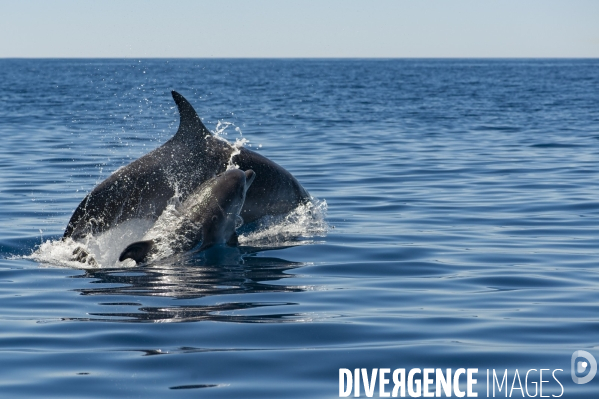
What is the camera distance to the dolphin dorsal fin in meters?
12.2

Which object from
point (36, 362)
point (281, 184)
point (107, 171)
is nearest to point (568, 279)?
point (281, 184)

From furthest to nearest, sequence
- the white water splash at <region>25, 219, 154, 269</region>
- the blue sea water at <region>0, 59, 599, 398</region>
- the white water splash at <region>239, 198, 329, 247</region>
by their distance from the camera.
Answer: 1. the white water splash at <region>239, 198, 329, 247</region>
2. the white water splash at <region>25, 219, 154, 269</region>
3. the blue sea water at <region>0, 59, 599, 398</region>

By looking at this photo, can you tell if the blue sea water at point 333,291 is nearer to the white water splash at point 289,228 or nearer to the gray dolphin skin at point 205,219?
the white water splash at point 289,228

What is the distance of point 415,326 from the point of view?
8.00 metres

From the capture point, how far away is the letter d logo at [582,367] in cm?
650

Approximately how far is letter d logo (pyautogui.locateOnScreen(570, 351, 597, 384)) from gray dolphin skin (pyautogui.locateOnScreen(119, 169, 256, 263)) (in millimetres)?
5271

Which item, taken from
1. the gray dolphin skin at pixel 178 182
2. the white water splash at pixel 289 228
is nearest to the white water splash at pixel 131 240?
the white water splash at pixel 289 228

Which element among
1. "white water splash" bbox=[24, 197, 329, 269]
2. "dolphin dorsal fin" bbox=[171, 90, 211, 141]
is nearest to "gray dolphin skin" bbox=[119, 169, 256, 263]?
"white water splash" bbox=[24, 197, 329, 269]

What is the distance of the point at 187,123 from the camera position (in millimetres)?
12234

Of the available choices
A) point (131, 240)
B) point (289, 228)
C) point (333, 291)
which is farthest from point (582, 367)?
point (289, 228)

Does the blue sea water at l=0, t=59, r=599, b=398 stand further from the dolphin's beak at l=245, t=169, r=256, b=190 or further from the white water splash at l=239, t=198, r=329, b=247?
the dolphin's beak at l=245, t=169, r=256, b=190

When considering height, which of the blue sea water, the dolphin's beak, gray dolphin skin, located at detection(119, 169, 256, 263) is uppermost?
the dolphin's beak

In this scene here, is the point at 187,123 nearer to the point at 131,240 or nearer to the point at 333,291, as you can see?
the point at 131,240

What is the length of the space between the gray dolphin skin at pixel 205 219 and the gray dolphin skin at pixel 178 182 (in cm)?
38
